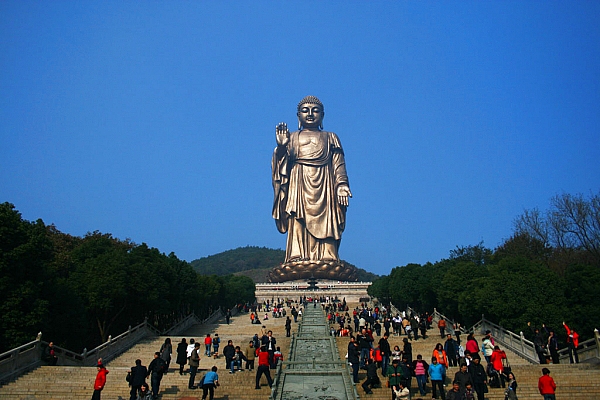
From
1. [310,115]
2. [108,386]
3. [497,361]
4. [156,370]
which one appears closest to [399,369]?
[497,361]

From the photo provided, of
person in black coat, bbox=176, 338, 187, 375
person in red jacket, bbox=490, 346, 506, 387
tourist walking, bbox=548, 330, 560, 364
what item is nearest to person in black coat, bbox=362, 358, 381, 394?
person in red jacket, bbox=490, 346, 506, 387

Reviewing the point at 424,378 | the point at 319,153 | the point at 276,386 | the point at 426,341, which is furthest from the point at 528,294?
the point at 319,153

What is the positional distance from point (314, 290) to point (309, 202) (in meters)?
7.80

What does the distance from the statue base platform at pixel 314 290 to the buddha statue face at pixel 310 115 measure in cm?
1257

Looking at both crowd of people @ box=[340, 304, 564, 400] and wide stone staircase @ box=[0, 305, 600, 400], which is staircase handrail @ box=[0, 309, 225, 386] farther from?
crowd of people @ box=[340, 304, 564, 400]

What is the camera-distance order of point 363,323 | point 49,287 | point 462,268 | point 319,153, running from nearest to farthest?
point 49,287, point 363,323, point 462,268, point 319,153

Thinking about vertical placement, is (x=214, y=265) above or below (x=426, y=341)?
above

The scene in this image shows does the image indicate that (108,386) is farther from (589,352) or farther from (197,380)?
(589,352)

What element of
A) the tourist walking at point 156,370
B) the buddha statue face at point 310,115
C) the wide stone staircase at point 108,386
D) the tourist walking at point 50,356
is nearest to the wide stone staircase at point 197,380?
the wide stone staircase at point 108,386

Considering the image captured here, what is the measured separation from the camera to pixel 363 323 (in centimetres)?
1959

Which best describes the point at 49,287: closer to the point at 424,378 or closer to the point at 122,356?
the point at 122,356

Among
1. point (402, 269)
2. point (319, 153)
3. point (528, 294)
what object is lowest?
point (528, 294)

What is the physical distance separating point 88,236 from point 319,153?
18.5 meters

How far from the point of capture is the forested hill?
11662 cm
